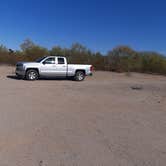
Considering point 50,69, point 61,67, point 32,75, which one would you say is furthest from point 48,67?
point 32,75

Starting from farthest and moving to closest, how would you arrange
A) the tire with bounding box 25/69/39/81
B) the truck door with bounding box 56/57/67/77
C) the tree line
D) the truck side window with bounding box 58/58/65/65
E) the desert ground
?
the tree line < the truck side window with bounding box 58/58/65/65 < the truck door with bounding box 56/57/67/77 < the tire with bounding box 25/69/39/81 < the desert ground

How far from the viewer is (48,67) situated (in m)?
25.8

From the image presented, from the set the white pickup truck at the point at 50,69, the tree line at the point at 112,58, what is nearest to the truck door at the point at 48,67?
the white pickup truck at the point at 50,69

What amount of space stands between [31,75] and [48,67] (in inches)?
60.7

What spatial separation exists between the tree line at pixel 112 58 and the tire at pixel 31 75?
58.2ft

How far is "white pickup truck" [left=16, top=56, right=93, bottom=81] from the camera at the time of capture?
25172mm

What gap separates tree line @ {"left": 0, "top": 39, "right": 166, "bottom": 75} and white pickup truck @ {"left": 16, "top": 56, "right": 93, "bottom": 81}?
1518cm

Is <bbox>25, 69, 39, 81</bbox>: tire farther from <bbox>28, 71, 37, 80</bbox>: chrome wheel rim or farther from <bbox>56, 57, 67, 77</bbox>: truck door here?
<bbox>56, 57, 67, 77</bbox>: truck door

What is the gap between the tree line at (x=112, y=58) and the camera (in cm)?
4325

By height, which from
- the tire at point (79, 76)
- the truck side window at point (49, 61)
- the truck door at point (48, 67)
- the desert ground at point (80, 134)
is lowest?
the desert ground at point (80, 134)

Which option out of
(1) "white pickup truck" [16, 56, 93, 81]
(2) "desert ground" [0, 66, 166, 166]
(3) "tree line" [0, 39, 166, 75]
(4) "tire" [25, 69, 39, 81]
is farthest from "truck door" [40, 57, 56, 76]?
(3) "tree line" [0, 39, 166, 75]

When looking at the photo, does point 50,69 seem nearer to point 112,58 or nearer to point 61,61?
point 61,61

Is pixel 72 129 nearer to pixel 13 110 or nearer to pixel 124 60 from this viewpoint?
pixel 13 110

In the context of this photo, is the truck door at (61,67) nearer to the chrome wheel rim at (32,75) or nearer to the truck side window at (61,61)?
the truck side window at (61,61)
